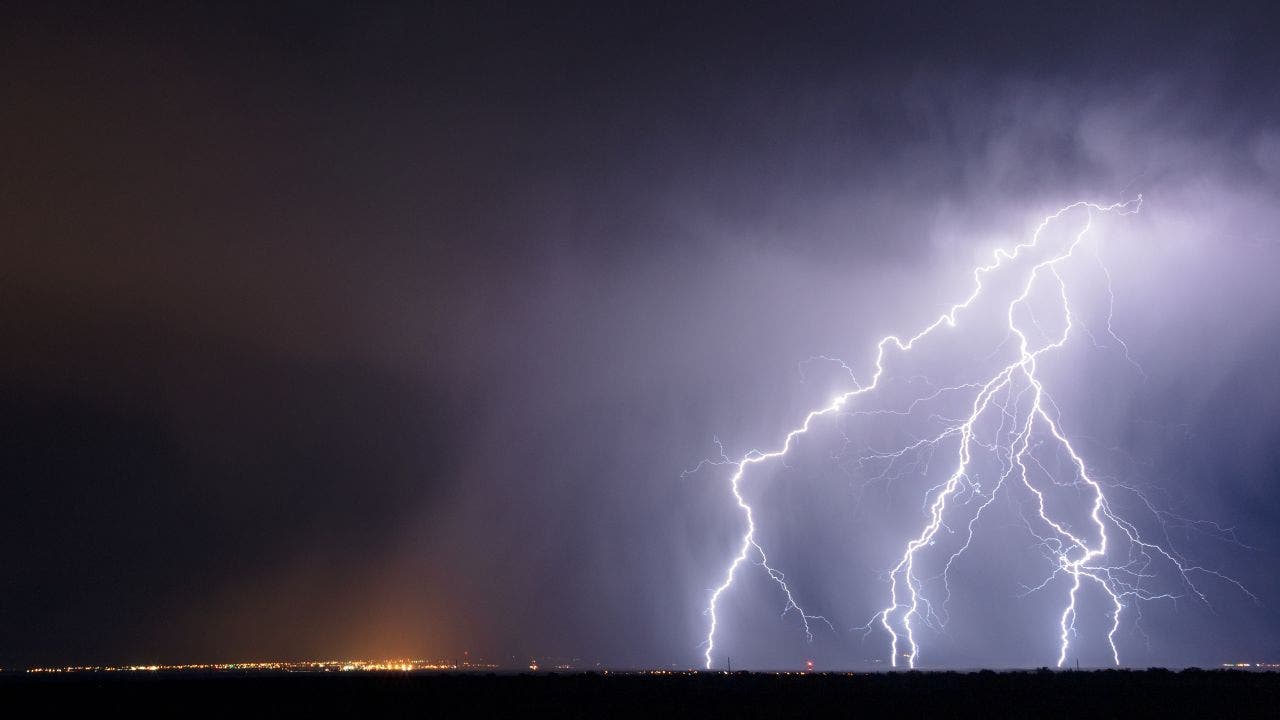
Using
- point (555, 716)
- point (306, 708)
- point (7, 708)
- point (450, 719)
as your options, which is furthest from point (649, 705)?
point (7, 708)

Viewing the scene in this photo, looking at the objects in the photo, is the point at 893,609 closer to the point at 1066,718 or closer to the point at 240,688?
the point at 1066,718

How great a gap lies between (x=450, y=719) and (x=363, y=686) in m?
10.6

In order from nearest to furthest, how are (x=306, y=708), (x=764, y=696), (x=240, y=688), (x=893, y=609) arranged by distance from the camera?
(x=306, y=708), (x=764, y=696), (x=240, y=688), (x=893, y=609)

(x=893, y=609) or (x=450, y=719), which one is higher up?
(x=893, y=609)

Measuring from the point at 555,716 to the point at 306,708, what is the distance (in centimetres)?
634

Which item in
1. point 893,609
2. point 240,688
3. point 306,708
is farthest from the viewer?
point 893,609

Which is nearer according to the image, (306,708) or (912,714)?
(912,714)

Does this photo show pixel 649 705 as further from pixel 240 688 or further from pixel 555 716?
pixel 240 688

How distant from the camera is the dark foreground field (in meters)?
22.2

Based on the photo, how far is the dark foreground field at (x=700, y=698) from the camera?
2223cm

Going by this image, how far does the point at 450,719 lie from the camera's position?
2108 centimetres

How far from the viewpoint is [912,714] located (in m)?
21.5

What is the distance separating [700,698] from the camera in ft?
83.3

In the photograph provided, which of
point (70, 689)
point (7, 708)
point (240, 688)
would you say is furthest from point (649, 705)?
point (70, 689)
